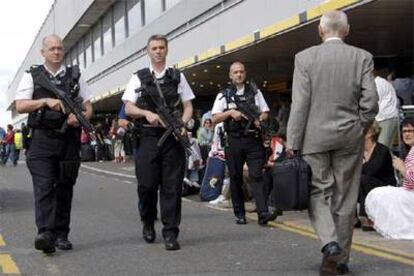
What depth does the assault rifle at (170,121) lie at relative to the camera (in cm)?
725

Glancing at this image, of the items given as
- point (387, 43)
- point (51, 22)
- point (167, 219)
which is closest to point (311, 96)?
point (167, 219)

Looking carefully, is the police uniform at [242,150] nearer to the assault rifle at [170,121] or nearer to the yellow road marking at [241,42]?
the assault rifle at [170,121]

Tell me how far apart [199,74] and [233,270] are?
664 inches

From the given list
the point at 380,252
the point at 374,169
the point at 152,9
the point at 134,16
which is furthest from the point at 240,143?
the point at 134,16

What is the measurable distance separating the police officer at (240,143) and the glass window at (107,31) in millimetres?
35191

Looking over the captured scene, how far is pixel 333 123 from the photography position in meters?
5.86

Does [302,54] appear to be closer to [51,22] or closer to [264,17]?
[264,17]

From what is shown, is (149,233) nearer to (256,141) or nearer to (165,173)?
(165,173)

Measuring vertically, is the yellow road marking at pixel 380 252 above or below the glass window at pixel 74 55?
below

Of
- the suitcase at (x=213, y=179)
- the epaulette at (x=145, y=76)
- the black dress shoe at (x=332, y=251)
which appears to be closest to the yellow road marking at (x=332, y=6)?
the suitcase at (x=213, y=179)

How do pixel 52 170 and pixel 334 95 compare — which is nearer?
pixel 334 95

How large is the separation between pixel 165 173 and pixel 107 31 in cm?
3847

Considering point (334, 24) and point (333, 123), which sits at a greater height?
point (334, 24)

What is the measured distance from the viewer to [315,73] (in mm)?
5855
